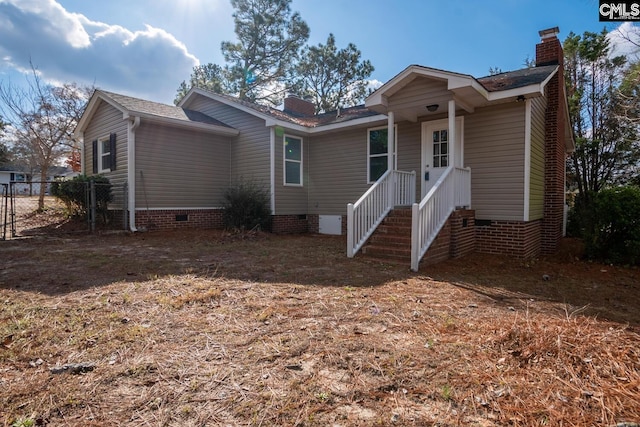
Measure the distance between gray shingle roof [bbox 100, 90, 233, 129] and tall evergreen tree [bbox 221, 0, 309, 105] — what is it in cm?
1264

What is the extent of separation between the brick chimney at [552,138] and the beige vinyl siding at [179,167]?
937cm

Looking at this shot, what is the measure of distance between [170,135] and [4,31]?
39.5 ft

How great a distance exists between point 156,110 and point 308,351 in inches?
394

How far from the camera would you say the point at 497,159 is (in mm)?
7809

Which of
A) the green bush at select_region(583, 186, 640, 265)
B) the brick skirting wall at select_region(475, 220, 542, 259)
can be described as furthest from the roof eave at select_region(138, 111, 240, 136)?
the green bush at select_region(583, 186, 640, 265)

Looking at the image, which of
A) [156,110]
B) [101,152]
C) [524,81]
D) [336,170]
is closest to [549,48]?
[524,81]

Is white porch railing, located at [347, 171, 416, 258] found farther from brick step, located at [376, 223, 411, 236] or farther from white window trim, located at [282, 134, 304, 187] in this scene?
white window trim, located at [282, 134, 304, 187]

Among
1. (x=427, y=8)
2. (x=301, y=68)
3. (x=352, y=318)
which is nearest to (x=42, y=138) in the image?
(x=301, y=68)

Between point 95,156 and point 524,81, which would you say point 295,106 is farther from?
point 524,81

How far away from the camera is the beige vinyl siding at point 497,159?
7504 millimetres

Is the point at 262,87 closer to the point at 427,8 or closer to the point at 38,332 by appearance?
the point at 427,8

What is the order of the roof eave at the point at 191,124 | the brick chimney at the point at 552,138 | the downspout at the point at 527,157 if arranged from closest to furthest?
the downspout at the point at 527,157
the brick chimney at the point at 552,138
the roof eave at the point at 191,124

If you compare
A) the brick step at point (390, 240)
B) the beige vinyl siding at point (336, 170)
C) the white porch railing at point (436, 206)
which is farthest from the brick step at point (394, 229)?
the beige vinyl siding at point (336, 170)

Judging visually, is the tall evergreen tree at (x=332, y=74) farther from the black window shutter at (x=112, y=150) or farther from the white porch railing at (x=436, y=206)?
the white porch railing at (x=436, y=206)
